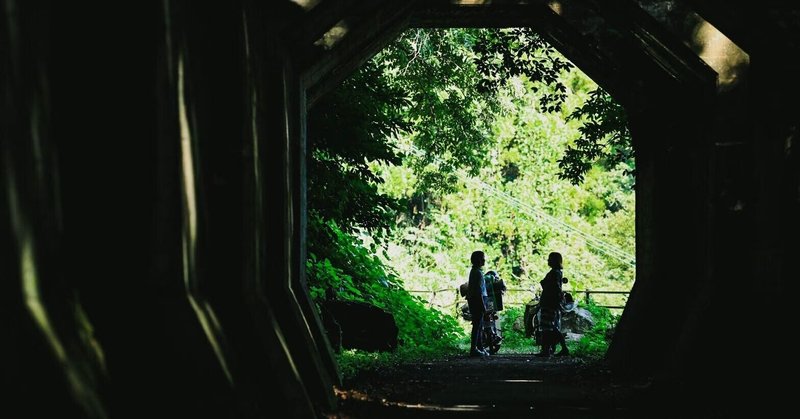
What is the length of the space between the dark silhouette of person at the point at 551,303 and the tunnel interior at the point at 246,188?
101 inches

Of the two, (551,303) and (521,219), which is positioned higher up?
(521,219)

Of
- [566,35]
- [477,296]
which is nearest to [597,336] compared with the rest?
[477,296]

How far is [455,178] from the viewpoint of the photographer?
1272 inches

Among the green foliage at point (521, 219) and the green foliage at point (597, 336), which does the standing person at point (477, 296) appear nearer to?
the green foliage at point (597, 336)

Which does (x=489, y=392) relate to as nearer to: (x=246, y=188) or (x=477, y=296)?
(x=246, y=188)

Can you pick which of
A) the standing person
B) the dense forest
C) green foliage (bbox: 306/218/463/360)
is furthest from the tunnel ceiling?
green foliage (bbox: 306/218/463/360)

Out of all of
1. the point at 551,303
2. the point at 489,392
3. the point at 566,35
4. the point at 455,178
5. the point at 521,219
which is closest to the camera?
the point at 489,392

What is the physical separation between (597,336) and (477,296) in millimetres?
8093

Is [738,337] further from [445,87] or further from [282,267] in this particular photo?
[445,87]

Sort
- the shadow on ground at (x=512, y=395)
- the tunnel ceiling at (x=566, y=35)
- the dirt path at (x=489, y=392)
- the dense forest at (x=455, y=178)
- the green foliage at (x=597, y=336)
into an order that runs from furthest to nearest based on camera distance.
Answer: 1. the green foliage at (x=597, y=336)
2. the dense forest at (x=455, y=178)
3. the tunnel ceiling at (x=566, y=35)
4. the dirt path at (x=489, y=392)
5. the shadow on ground at (x=512, y=395)

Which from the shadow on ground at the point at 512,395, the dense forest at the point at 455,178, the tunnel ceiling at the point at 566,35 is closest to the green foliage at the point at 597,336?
the dense forest at the point at 455,178

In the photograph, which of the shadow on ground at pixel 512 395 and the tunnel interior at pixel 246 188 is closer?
the tunnel interior at pixel 246 188

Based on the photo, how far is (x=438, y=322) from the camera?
29172mm

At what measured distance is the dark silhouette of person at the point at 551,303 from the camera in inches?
765
